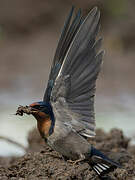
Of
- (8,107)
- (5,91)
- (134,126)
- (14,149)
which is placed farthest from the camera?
(5,91)

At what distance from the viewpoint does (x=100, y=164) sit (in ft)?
17.0

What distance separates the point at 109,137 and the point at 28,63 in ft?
24.1

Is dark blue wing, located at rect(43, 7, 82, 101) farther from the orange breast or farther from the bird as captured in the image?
the orange breast

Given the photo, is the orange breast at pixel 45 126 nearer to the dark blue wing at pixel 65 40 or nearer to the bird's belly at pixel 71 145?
the bird's belly at pixel 71 145

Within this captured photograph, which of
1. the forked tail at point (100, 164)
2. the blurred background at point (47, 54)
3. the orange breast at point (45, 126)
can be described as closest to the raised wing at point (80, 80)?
the orange breast at point (45, 126)

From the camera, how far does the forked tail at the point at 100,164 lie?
514 cm

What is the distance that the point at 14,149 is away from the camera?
28.2ft

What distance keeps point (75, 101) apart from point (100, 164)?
1.90 feet

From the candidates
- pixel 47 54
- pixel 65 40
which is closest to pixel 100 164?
pixel 65 40

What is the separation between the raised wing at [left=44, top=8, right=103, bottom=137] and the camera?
5.11 meters

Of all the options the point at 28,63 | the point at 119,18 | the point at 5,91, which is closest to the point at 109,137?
the point at 5,91

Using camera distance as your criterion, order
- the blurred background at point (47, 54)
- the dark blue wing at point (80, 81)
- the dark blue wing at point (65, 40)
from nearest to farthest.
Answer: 1. the dark blue wing at point (80, 81)
2. the dark blue wing at point (65, 40)
3. the blurred background at point (47, 54)

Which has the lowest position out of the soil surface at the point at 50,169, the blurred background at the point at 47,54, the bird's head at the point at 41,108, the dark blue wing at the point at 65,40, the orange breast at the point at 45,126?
the soil surface at the point at 50,169

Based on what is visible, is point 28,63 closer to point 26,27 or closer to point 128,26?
point 26,27
